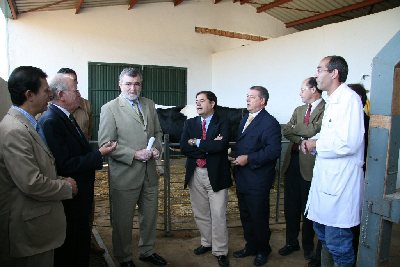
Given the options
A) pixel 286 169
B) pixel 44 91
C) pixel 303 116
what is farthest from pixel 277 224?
pixel 44 91

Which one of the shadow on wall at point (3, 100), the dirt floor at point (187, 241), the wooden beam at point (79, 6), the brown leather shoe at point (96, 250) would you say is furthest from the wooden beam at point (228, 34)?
the brown leather shoe at point (96, 250)

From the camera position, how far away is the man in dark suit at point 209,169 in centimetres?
287

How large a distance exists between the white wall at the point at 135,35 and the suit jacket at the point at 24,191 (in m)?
6.95

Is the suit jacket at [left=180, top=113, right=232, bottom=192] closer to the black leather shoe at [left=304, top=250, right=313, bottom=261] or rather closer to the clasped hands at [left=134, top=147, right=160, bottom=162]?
the clasped hands at [left=134, top=147, right=160, bottom=162]

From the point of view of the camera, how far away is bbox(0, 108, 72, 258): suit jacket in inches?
62.3

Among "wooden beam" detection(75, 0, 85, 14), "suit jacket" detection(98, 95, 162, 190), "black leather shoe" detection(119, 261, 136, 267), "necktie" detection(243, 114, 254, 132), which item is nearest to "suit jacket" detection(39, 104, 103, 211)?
"suit jacket" detection(98, 95, 162, 190)

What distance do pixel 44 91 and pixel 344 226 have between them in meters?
1.90

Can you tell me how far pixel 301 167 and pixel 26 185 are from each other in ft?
7.36

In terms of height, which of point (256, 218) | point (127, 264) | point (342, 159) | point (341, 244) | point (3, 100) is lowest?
point (127, 264)

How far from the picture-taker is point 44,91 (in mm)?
1765

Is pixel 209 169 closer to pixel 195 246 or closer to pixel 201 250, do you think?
pixel 201 250

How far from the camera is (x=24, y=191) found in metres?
1.60

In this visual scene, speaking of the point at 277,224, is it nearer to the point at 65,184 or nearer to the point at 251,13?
the point at 65,184

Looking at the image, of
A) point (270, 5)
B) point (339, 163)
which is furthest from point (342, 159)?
point (270, 5)
